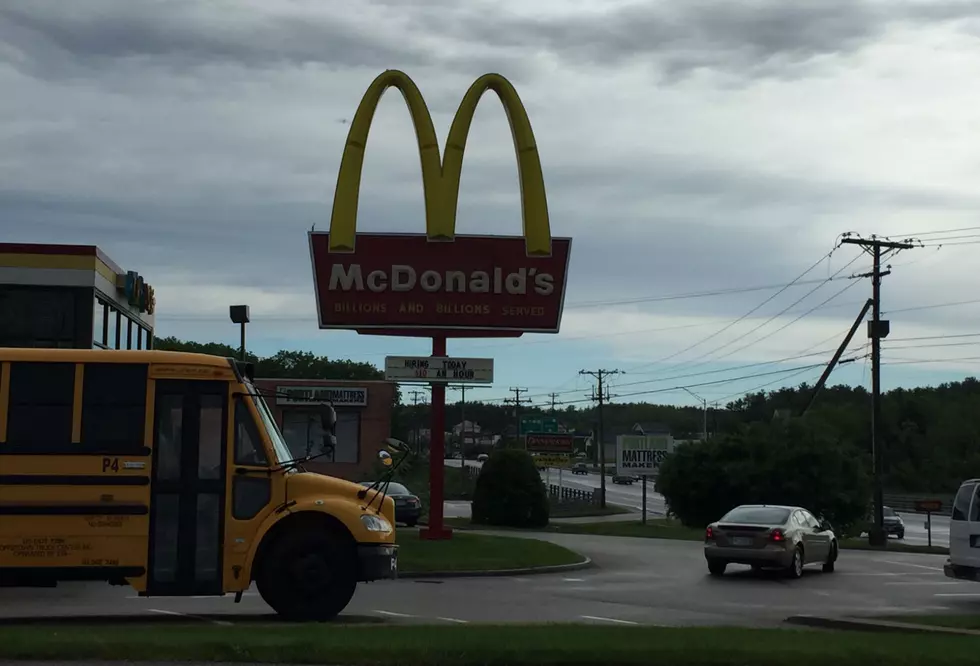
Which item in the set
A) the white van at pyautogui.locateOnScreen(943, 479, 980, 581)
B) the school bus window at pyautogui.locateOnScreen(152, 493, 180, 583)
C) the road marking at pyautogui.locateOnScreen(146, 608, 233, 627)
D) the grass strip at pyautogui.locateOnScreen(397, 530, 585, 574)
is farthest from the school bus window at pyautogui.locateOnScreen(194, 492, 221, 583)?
the white van at pyautogui.locateOnScreen(943, 479, 980, 581)

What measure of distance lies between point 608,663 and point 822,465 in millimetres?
40040

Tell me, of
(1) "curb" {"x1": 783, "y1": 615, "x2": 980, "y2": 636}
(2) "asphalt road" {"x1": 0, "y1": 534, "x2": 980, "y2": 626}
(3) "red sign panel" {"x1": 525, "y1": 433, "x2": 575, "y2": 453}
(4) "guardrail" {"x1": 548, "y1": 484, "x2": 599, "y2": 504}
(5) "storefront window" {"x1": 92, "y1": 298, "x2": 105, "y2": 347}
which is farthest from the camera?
(4) "guardrail" {"x1": 548, "y1": 484, "x2": 599, "y2": 504}

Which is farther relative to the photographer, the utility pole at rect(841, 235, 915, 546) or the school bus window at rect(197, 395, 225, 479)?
the utility pole at rect(841, 235, 915, 546)

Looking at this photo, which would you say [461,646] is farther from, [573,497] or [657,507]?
[657,507]

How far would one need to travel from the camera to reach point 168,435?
41.5 ft

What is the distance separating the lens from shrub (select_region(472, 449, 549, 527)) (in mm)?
40562

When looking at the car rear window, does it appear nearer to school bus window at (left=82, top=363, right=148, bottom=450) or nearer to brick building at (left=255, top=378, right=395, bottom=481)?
school bus window at (left=82, top=363, right=148, bottom=450)

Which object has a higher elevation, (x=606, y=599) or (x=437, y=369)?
(x=437, y=369)

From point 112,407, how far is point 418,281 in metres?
15.3

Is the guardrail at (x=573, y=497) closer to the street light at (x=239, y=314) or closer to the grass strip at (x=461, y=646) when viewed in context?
the street light at (x=239, y=314)

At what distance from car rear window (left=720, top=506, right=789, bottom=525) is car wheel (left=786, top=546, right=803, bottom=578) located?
648 millimetres

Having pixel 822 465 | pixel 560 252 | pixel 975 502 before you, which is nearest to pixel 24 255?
pixel 560 252

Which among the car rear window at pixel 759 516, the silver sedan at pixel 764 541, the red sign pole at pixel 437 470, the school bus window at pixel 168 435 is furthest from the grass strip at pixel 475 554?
the school bus window at pixel 168 435

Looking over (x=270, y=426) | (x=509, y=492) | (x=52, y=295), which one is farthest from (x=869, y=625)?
(x=509, y=492)
